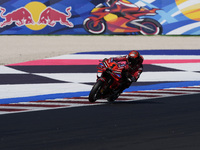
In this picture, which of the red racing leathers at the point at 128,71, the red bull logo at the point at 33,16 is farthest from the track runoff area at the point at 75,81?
the red bull logo at the point at 33,16

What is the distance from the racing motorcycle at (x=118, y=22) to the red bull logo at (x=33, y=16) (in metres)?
1.41

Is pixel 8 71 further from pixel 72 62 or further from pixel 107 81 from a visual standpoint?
pixel 107 81

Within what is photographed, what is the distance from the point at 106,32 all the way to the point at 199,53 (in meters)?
8.77

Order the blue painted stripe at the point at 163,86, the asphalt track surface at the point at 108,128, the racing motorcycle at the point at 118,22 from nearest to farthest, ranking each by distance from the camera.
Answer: the asphalt track surface at the point at 108,128 < the blue painted stripe at the point at 163,86 < the racing motorcycle at the point at 118,22

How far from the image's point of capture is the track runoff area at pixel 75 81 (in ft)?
36.1

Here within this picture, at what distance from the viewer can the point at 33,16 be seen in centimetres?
2920

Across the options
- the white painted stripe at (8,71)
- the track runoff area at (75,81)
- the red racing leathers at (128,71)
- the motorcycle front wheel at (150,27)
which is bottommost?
the white painted stripe at (8,71)

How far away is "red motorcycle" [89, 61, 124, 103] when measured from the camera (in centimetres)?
1054

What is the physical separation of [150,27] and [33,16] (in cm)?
602

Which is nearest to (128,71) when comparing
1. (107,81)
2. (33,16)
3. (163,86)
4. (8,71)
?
(107,81)

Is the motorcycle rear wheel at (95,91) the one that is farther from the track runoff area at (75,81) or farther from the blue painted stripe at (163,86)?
the blue painted stripe at (163,86)

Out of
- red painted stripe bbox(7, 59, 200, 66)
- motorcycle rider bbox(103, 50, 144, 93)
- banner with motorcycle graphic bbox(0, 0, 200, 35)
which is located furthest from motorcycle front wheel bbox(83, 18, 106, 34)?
motorcycle rider bbox(103, 50, 144, 93)

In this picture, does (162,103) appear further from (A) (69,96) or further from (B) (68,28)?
(B) (68,28)

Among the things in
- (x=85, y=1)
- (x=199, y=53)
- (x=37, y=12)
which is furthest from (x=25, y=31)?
(x=199, y=53)
